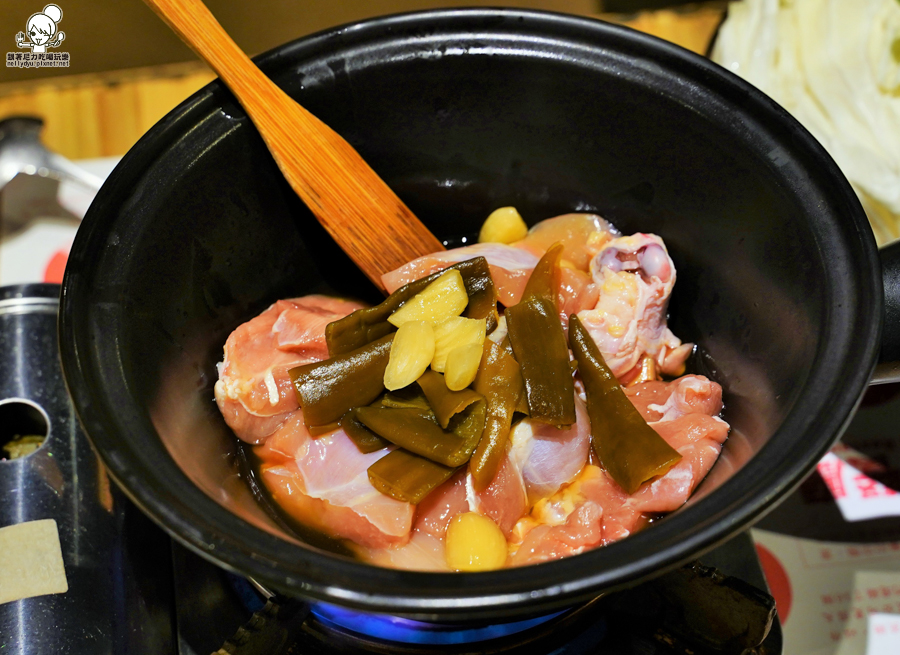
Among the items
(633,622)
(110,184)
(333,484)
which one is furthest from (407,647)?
(110,184)

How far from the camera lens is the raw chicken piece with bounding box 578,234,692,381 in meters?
1.58

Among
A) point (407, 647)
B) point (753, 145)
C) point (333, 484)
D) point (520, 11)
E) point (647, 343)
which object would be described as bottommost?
point (407, 647)

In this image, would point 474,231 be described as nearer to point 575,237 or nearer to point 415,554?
point 575,237

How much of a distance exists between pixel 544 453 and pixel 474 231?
0.74 m

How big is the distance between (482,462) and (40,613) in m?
0.91

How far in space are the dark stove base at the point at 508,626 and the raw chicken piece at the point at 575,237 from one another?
0.77 m

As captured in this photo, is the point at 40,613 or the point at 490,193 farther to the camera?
the point at 490,193

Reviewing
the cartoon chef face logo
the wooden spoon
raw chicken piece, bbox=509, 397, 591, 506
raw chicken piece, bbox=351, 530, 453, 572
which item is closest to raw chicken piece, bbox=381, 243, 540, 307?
the wooden spoon

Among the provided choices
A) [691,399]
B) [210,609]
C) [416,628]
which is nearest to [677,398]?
[691,399]

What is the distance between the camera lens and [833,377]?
1.11m

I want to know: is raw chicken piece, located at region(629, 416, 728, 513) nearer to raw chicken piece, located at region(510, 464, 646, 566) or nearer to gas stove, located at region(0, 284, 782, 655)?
raw chicken piece, located at region(510, 464, 646, 566)

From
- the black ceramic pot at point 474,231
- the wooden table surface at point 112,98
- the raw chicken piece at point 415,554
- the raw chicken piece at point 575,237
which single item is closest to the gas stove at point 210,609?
the raw chicken piece at point 415,554

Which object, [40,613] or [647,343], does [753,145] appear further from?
[40,613]

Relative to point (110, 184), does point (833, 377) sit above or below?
below
